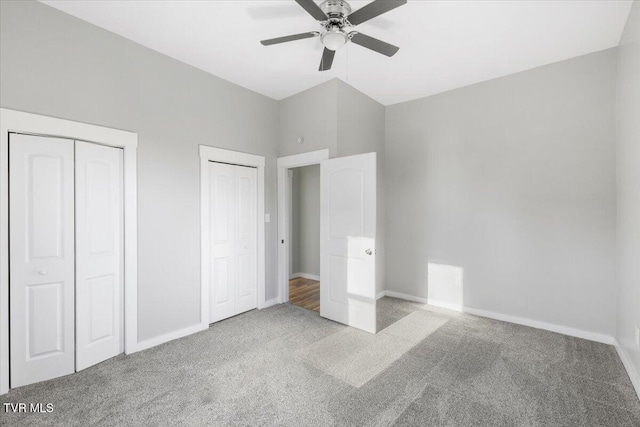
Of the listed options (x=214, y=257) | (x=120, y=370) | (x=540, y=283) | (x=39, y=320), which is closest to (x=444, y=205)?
(x=540, y=283)

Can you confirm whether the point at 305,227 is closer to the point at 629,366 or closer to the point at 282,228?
the point at 282,228

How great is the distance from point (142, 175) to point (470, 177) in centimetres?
400

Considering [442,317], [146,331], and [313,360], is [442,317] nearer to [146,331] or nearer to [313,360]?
[313,360]

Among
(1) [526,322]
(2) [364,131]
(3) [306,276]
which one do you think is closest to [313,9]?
(2) [364,131]

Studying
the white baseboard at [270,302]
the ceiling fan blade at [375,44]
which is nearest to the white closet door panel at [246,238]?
the white baseboard at [270,302]

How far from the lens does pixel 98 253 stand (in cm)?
260

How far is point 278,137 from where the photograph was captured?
424 cm

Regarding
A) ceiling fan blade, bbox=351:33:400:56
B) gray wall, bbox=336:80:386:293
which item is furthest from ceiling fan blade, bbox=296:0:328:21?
gray wall, bbox=336:80:386:293

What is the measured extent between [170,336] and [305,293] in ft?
7.09

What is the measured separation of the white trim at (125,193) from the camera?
2.11 meters

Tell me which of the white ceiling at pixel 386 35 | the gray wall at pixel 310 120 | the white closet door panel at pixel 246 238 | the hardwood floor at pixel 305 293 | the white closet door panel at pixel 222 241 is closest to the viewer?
the white ceiling at pixel 386 35

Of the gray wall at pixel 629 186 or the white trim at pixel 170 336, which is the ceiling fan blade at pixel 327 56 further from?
the white trim at pixel 170 336

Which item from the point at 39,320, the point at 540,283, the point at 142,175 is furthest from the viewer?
the point at 540,283

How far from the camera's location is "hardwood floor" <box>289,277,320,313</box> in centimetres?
413
